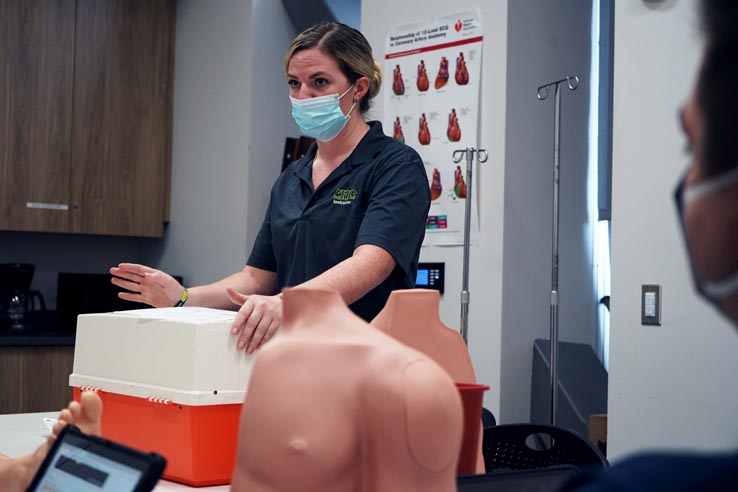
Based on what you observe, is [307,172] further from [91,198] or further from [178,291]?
[91,198]

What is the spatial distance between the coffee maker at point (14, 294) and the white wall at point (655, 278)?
248cm

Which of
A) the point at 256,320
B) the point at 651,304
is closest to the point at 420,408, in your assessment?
the point at 256,320

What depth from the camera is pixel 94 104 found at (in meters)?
3.88

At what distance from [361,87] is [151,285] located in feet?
2.04

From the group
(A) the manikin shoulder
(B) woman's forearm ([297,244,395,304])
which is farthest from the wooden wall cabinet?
(A) the manikin shoulder

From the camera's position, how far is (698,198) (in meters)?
0.38

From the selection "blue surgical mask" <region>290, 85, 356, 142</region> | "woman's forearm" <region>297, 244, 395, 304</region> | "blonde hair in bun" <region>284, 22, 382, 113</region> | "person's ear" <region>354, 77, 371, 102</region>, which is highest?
"blonde hair in bun" <region>284, 22, 382, 113</region>

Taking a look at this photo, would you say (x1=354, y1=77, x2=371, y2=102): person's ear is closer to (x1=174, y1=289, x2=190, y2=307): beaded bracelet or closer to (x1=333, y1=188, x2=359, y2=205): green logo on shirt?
(x1=333, y1=188, x2=359, y2=205): green logo on shirt

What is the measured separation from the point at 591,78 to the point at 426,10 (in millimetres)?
758

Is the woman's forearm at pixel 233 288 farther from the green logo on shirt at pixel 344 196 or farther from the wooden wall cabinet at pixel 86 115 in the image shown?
the wooden wall cabinet at pixel 86 115

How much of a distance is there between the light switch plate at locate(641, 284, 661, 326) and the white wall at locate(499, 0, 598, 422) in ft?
2.10

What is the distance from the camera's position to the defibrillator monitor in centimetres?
69

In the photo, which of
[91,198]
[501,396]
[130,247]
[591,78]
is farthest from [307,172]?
[130,247]

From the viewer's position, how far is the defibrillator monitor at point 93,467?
690mm
